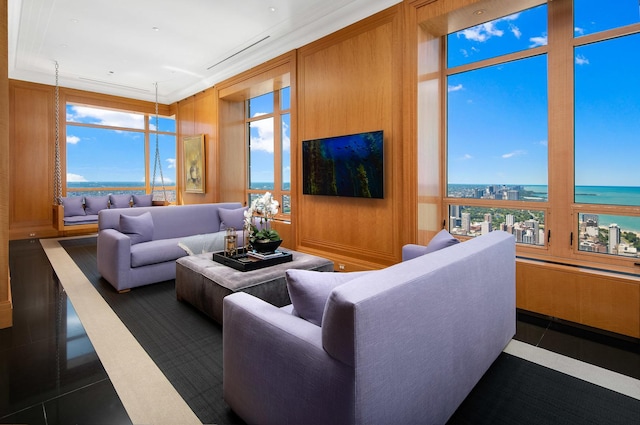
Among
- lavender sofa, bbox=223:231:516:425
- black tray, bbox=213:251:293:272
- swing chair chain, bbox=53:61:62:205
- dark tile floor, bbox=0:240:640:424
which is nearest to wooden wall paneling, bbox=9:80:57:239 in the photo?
swing chair chain, bbox=53:61:62:205

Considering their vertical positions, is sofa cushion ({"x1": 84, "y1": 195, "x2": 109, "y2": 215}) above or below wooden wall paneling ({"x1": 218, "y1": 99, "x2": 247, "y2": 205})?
below

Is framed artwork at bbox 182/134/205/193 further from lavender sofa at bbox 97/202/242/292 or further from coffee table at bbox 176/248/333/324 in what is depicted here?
coffee table at bbox 176/248/333/324

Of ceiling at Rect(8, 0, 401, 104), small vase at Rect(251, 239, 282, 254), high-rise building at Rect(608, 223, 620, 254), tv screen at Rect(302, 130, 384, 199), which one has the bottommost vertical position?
small vase at Rect(251, 239, 282, 254)

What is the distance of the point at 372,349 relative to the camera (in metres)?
1.21

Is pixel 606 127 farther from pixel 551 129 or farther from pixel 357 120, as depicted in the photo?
pixel 357 120

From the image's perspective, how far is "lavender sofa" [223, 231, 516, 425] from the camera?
1.21 m

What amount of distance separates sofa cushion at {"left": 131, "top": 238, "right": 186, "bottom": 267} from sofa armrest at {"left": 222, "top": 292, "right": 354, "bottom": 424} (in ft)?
8.65

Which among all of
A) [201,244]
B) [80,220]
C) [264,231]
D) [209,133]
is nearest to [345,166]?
[264,231]

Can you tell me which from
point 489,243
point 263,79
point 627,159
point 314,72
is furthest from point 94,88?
point 627,159

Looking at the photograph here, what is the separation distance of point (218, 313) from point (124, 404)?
1.05 metres

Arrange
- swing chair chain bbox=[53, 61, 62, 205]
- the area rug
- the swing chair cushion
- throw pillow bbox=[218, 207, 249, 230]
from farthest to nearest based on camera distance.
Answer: the swing chair cushion < swing chair chain bbox=[53, 61, 62, 205] < throw pillow bbox=[218, 207, 249, 230] < the area rug

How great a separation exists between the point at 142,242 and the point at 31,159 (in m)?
4.93

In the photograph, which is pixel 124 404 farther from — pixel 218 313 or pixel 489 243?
pixel 489 243

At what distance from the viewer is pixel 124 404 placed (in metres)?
1.89
